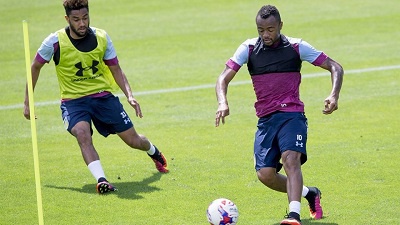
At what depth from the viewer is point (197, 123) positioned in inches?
578

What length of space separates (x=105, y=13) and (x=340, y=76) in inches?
549

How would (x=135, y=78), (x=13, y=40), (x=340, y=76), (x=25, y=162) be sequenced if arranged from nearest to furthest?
(x=340, y=76) < (x=25, y=162) < (x=135, y=78) < (x=13, y=40)

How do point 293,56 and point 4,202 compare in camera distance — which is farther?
point 4,202

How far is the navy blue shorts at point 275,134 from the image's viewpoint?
9.40 meters

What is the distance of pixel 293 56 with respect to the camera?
377 inches

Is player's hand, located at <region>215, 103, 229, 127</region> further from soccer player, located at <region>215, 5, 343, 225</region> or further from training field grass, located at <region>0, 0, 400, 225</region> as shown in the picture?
training field grass, located at <region>0, 0, 400, 225</region>

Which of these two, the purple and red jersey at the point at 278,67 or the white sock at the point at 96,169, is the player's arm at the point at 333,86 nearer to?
the purple and red jersey at the point at 278,67

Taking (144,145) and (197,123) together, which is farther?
(197,123)

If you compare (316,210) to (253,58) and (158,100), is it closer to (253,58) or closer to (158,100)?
(253,58)

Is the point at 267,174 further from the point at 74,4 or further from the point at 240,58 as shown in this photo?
the point at 74,4

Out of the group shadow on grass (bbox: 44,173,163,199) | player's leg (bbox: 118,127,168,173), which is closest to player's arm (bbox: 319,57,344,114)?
shadow on grass (bbox: 44,173,163,199)

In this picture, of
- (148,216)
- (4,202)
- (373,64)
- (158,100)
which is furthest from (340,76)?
(373,64)

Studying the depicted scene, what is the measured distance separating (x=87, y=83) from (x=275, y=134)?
309 centimetres

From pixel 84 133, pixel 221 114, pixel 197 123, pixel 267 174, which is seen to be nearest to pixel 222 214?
pixel 267 174
